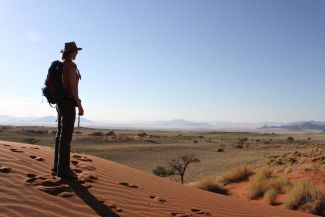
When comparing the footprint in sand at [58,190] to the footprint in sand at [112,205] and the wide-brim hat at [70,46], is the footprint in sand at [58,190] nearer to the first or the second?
the footprint in sand at [112,205]

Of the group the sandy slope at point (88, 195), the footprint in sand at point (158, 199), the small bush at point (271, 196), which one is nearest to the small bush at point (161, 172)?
the small bush at point (271, 196)

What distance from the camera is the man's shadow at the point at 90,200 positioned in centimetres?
520

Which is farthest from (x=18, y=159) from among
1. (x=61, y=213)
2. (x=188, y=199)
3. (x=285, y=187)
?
(x=285, y=187)

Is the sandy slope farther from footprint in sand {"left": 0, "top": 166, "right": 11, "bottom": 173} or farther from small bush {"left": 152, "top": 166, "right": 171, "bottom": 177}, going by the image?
small bush {"left": 152, "top": 166, "right": 171, "bottom": 177}

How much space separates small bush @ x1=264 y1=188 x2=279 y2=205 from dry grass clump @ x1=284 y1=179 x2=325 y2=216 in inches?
32.2

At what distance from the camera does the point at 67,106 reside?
616cm

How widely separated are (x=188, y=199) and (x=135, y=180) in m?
1.19

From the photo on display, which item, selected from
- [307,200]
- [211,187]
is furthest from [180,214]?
[211,187]

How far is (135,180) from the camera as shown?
8.11 metres

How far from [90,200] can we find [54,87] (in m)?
1.76

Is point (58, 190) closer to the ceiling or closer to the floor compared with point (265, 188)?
closer to the ceiling

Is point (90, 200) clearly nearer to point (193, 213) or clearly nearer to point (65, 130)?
point (65, 130)

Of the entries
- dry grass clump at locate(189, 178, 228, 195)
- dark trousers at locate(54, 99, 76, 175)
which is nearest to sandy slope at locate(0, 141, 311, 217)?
dark trousers at locate(54, 99, 76, 175)

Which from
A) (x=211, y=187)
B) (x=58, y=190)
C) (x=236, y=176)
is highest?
(x=58, y=190)
